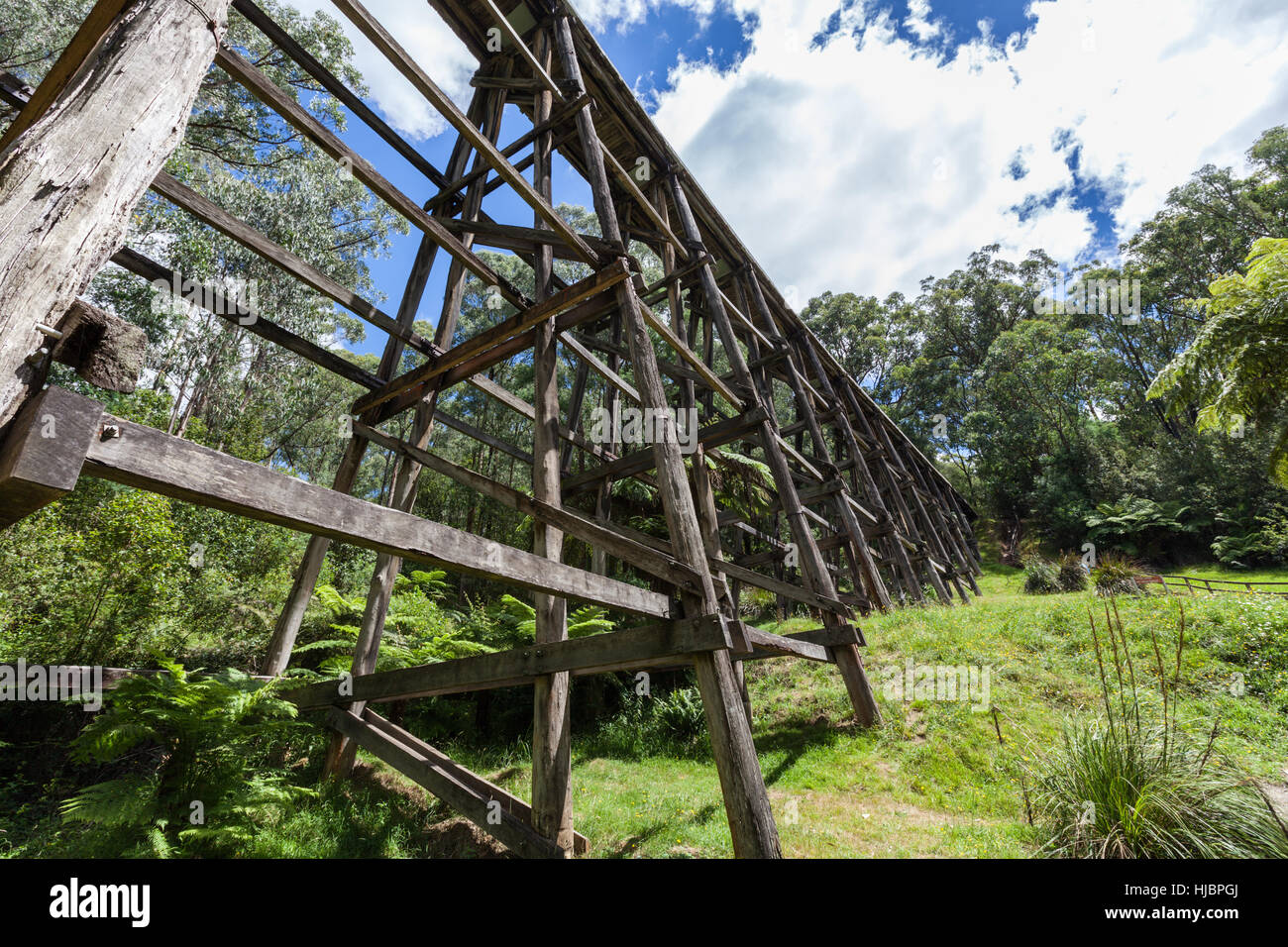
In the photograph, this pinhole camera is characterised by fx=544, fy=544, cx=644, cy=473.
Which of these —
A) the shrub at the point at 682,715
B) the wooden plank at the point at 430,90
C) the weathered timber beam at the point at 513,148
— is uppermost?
the weathered timber beam at the point at 513,148

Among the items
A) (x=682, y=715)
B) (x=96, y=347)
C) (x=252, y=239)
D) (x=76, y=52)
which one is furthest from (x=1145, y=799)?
(x=252, y=239)

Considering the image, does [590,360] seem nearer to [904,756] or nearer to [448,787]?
[448,787]

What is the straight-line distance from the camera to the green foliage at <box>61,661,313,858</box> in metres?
3.41

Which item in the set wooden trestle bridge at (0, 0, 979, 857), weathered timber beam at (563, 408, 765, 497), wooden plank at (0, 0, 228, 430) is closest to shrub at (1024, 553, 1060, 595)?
wooden trestle bridge at (0, 0, 979, 857)

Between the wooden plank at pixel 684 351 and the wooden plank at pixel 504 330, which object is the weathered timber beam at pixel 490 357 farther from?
the wooden plank at pixel 684 351

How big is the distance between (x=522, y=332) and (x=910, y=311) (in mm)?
38387

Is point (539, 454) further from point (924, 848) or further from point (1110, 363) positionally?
point (1110, 363)

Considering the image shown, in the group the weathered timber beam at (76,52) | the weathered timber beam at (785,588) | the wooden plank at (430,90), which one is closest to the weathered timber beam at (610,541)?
the weathered timber beam at (76,52)

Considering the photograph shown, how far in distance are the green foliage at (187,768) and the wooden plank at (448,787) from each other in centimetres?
62

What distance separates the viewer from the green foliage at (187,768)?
11.2ft

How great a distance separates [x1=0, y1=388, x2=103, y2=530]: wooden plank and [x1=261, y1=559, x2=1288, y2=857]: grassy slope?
3522mm

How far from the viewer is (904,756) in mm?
5457

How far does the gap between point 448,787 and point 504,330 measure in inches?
137

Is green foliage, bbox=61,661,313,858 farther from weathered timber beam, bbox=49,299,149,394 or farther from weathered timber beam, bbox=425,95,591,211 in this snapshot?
weathered timber beam, bbox=425,95,591,211
